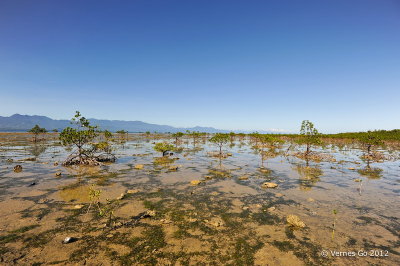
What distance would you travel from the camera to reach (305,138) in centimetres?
3916

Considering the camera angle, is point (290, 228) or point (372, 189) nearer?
point (290, 228)

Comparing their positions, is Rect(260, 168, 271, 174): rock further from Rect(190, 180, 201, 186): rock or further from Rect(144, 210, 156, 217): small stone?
Rect(144, 210, 156, 217): small stone

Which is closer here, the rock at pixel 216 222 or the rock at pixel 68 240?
the rock at pixel 68 240

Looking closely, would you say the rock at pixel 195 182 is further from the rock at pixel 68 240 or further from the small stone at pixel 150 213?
the rock at pixel 68 240

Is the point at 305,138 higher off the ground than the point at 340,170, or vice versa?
the point at 305,138

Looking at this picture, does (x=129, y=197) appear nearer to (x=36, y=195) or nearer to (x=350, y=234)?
(x=36, y=195)

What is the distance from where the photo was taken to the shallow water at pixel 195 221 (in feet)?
28.2

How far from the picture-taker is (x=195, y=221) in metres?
11.8

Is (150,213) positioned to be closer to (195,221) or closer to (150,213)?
(150,213)

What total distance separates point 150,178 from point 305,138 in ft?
105

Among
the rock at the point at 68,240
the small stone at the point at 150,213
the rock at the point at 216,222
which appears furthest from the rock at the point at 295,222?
the rock at the point at 68,240

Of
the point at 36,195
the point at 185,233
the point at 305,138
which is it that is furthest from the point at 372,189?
the point at 36,195

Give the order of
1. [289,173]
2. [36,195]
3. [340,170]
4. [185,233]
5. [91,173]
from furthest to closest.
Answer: [340,170] < [289,173] < [91,173] < [36,195] < [185,233]

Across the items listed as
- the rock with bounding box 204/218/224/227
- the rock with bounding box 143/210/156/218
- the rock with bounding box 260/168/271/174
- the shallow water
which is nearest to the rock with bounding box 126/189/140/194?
the shallow water
